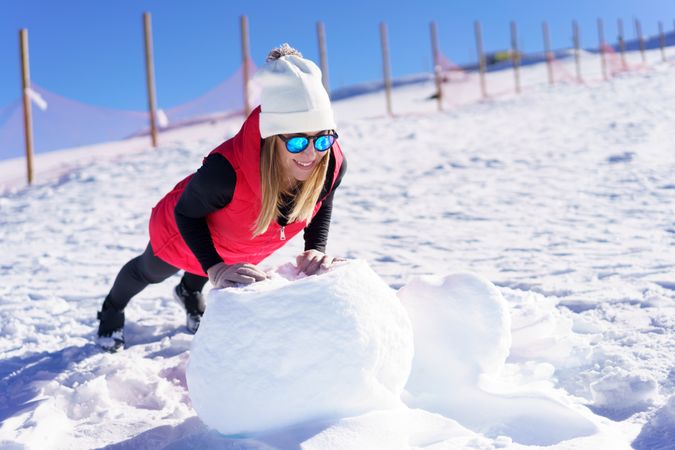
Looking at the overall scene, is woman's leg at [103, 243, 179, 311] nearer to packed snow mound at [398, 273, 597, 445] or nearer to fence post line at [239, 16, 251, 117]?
packed snow mound at [398, 273, 597, 445]

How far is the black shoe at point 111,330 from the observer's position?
2525 mm

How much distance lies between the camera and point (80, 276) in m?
3.94

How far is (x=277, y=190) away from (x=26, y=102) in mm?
7555

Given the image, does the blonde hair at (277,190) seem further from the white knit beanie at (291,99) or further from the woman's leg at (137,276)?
the woman's leg at (137,276)

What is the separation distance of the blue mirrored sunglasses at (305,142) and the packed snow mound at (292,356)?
1.33 ft

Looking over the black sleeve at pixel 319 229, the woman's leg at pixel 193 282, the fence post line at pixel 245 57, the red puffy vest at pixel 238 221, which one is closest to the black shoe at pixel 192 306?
the woman's leg at pixel 193 282

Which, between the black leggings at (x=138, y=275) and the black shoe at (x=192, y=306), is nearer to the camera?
the black leggings at (x=138, y=275)

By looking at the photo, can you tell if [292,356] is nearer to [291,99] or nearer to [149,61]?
[291,99]

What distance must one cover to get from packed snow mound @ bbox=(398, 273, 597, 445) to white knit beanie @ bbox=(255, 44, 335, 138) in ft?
1.91

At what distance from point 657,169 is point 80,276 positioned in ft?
16.8

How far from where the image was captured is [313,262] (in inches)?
72.7

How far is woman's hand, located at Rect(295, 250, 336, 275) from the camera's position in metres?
1.83

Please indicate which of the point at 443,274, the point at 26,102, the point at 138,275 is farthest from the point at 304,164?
the point at 26,102

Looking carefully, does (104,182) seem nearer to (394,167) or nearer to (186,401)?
(394,167)
